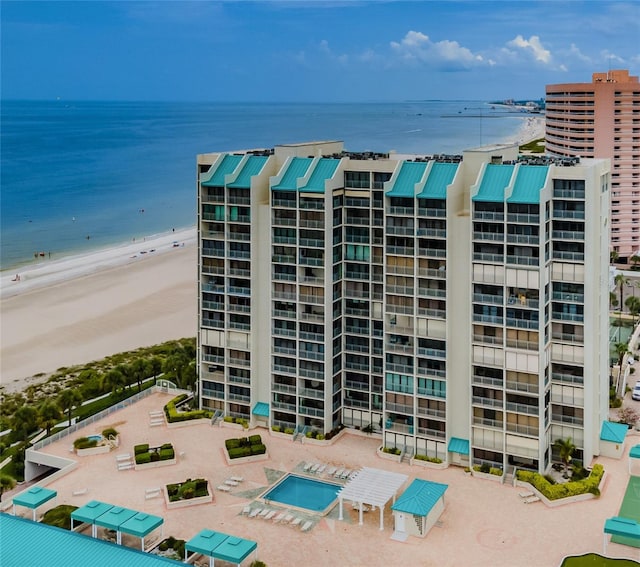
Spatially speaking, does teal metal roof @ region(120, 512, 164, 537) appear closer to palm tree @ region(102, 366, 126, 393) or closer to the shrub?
the shrub

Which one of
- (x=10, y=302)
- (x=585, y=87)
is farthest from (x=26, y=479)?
(x=585, y=87)

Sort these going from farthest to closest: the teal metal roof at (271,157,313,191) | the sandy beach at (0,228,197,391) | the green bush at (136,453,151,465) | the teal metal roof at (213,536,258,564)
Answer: the sandy beach at (0,228,197,391) → the teal metal roof at (271,157,313,191) → the green bush at (136,453,151,465) → the teal metal roof at (213,536,258,564)

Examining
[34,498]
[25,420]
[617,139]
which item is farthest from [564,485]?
[617,139]

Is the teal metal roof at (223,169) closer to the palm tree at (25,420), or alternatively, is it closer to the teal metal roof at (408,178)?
the teal metal roof at (408,178)

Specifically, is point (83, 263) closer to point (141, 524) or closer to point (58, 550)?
point (141, 524)

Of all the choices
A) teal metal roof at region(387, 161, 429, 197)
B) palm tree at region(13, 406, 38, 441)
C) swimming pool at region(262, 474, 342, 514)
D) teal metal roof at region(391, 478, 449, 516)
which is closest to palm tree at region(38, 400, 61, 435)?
palm tree at region(13, 406, 38, 441)

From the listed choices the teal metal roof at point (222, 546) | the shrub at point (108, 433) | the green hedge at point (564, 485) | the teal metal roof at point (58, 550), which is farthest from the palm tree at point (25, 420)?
the green hedge at point (564, 485)
